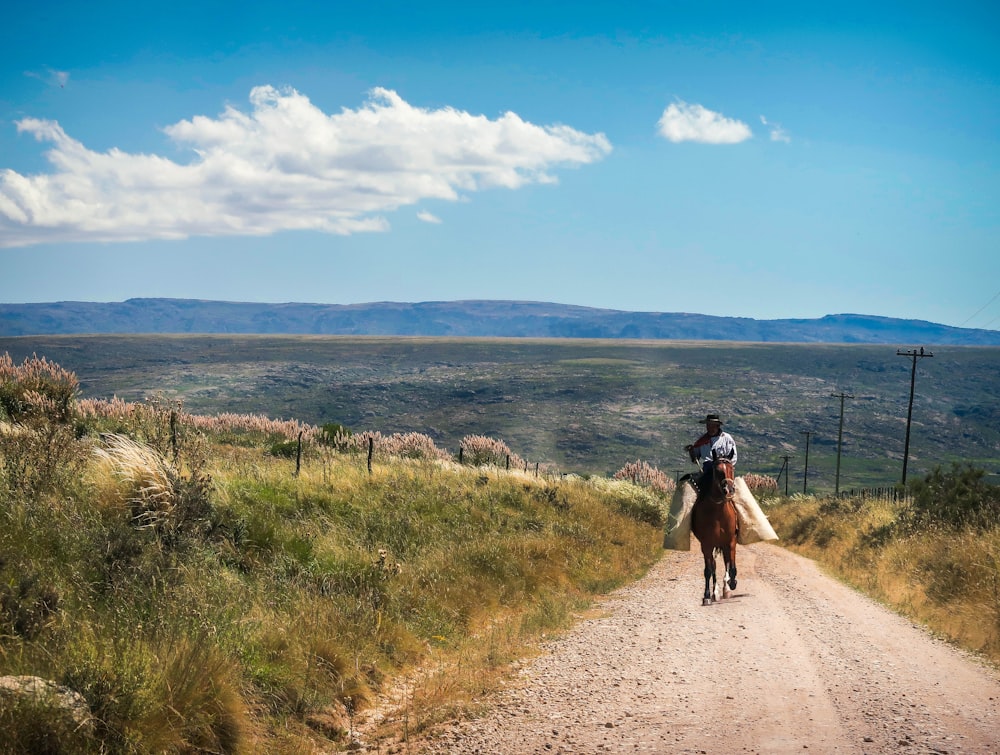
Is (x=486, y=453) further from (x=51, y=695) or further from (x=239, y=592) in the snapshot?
(x=51, y=695)

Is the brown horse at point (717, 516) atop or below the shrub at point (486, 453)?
atop

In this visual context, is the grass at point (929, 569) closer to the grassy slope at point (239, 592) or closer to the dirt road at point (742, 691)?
the dirt road at point (742, 691)

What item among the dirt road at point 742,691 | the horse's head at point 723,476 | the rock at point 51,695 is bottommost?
the dirt road at point 742,691

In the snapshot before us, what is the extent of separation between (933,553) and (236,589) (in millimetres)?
13350

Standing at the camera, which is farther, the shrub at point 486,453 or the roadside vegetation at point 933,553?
the shrub at point 486,453

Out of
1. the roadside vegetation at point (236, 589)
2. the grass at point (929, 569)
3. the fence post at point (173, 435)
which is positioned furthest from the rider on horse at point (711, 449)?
the fence post at point (173, 435)

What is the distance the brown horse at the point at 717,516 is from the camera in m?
14.6

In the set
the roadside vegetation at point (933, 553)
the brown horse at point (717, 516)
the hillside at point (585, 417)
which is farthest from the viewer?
the hillside at point (585, 417)

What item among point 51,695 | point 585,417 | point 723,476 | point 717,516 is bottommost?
point 585,417

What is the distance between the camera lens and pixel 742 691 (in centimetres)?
814

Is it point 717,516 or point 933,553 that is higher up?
point 717,516

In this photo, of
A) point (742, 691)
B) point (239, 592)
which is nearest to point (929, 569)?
point (742, 691)

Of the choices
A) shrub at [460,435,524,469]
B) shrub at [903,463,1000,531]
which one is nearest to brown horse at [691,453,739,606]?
shrub at [903,463,1000,531]

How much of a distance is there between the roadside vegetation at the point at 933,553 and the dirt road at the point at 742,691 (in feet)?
2.97
